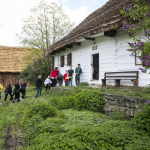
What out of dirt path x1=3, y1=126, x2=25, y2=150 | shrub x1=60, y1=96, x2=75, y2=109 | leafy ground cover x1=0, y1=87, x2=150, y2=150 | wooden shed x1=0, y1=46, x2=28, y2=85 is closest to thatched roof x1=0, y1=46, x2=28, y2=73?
wooden shed x1=0, y1=46, x2=28, y2=85

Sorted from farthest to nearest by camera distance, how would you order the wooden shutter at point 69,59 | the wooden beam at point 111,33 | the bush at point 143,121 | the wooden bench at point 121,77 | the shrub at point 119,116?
the wooden shutter at point 69,59
the wooden beam at point 111,33
the wooden bench at point 121,77
the shrub at point 119,116
the bush at point 143,121

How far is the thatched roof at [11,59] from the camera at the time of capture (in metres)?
23.1

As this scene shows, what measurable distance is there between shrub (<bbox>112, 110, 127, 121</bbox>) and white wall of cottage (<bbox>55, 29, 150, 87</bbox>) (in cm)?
241

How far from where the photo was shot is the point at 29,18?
60.9 ft

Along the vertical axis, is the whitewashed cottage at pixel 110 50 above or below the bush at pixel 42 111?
above

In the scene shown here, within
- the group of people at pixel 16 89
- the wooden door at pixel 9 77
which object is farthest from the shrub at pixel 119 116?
the wooden door at pixel 9 77

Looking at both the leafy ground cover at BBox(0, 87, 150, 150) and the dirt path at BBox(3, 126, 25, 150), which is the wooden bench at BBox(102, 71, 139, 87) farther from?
the dirt path at BBox(3, 126, 25, 150)

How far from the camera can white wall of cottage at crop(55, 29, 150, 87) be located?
22.9 feet

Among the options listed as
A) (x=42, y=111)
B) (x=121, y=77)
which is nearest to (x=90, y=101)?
(x=42, y=111)

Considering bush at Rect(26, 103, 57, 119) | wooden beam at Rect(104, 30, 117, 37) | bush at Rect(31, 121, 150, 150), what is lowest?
bush at Rect(31, 121, 150, 150)

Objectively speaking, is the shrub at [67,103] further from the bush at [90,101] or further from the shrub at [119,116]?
the shrub at [119,116]

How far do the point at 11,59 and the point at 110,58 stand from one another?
1962 cm

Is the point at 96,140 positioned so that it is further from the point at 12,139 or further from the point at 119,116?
the point at 12,139

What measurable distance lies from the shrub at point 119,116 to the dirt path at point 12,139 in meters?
2.74
